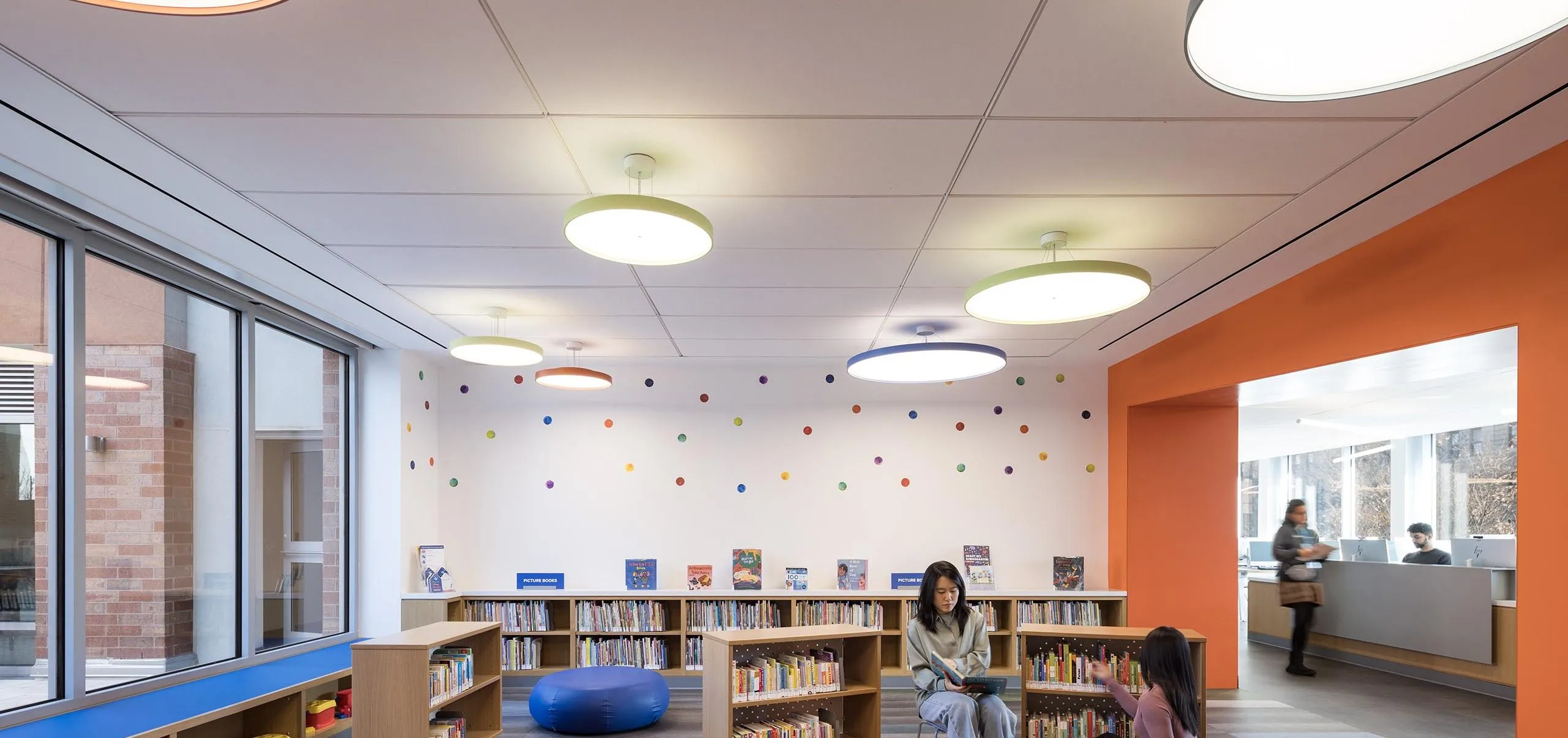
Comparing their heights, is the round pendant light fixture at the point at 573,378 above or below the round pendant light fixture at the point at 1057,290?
below

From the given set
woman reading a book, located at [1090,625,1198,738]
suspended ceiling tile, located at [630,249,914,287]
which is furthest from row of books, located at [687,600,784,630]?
woman reading a book, located at [1090,625,1198,738]

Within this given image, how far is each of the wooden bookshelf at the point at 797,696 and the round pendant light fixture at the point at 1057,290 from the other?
7.07 ft

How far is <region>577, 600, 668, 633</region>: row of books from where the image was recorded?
7930 mm

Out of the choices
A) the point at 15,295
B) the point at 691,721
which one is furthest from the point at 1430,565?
the point at 15,295

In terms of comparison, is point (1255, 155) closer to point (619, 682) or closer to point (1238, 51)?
point (1238, 51)

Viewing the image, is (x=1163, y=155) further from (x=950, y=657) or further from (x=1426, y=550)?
(x=1426, y=550)

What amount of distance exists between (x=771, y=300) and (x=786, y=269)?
0.80 meters

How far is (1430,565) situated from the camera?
8219 mm

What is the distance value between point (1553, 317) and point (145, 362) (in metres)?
6.57

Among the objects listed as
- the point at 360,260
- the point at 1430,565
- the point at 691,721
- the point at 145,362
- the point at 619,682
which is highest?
the point at 360,260

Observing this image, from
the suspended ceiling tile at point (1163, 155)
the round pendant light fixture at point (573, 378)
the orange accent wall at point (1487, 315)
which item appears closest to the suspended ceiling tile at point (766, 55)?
the suspended ceiling tile at point (1163, 155)

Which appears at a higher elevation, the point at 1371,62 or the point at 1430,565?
the point at 1371,62

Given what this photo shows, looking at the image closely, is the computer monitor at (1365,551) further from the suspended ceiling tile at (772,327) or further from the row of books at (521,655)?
the row of books at (521,655)

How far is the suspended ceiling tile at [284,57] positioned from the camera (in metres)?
2.39
